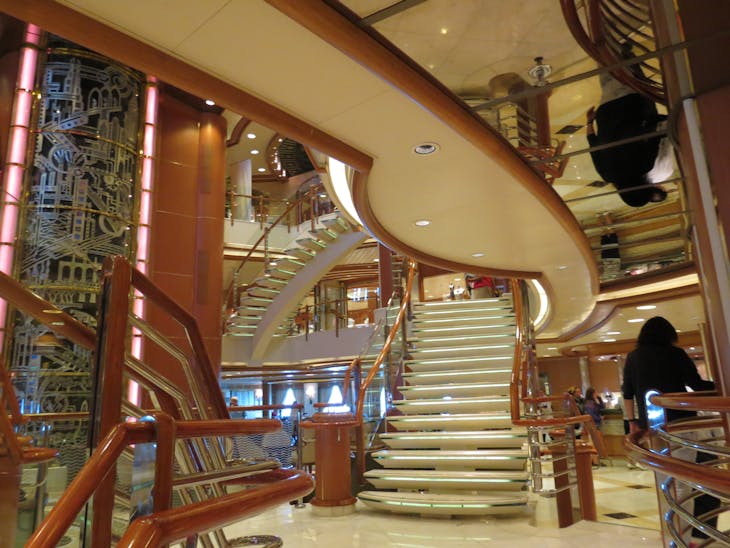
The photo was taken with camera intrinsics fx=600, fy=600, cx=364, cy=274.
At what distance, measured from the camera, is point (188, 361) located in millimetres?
2342

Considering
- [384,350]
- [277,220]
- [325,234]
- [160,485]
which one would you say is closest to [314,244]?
[325,234]

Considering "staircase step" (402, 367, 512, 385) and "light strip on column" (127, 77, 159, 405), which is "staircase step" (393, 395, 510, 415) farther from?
"light strip on column" (127, 77, 159, 405)

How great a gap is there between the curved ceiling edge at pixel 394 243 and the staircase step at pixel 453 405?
158 centimetres

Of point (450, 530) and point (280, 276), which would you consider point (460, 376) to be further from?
point (280, 276)

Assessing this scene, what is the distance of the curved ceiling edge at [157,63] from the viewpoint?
89.4 inches

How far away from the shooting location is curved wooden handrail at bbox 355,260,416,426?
670 cm

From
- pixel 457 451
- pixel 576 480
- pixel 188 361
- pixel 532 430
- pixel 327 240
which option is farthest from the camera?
pixel 327 240

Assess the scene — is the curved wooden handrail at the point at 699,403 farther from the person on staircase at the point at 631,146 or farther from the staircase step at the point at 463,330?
the staircase step at the point at 463,330

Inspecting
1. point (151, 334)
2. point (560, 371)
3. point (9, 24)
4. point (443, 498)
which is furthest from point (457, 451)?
point (560, 371)

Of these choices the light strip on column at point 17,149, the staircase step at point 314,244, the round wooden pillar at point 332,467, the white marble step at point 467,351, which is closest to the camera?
the round wooden pillar at point 332,467

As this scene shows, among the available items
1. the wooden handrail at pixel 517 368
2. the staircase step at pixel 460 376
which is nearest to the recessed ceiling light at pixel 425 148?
the wooden handrail at pixel 517 368

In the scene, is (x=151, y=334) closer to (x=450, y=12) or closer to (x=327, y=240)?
(x=450, y=12)

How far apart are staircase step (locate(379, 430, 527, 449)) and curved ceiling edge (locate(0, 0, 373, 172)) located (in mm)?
3883

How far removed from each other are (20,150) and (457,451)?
18.6ft
